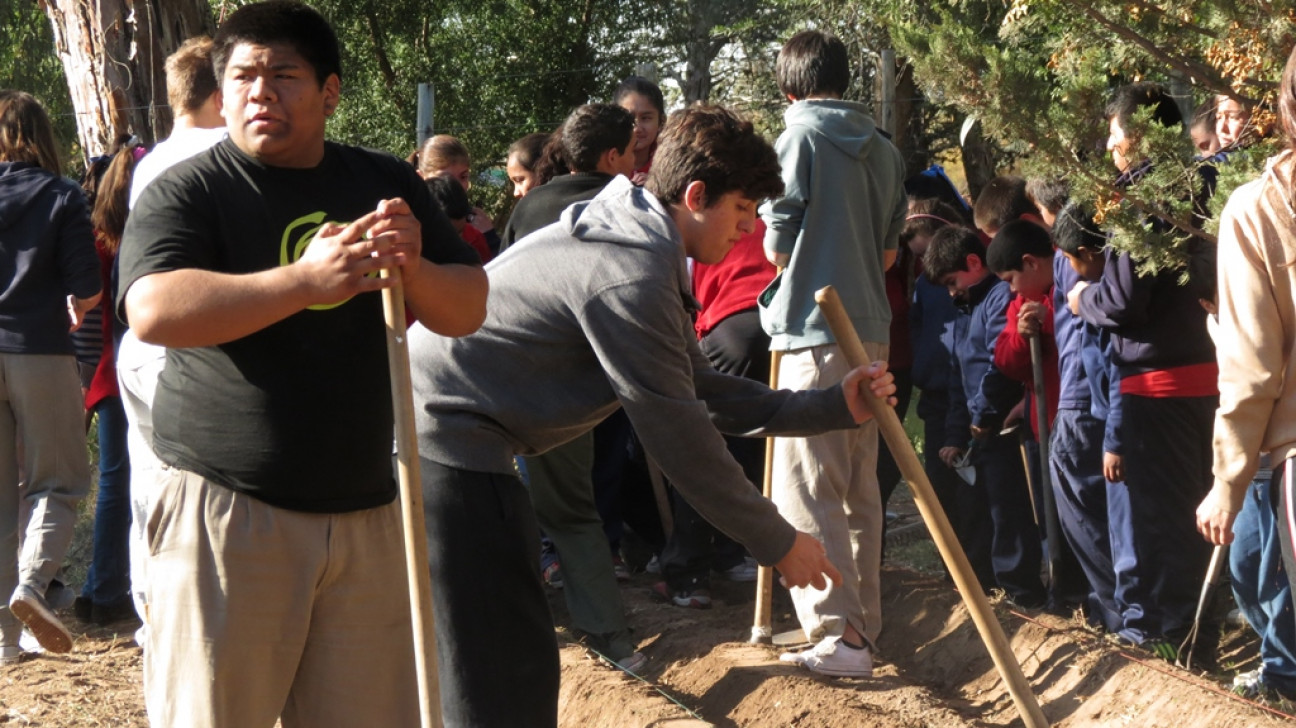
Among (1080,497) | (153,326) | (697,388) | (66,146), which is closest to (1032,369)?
(1080,497)

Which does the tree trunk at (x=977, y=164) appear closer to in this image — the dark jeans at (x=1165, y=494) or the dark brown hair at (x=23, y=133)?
the dark jeans at (x=1165, y=494)

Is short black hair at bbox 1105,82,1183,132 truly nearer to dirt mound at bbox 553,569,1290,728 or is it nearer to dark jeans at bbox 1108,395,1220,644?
dark jeans at bbox 1108,395,1220,644

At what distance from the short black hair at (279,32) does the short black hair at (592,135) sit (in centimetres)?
309

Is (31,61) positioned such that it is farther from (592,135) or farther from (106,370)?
(592,135)

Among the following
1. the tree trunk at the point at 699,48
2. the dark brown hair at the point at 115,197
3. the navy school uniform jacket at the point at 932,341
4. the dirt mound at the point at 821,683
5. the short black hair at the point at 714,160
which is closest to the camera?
the short black hair at the point at 714,160

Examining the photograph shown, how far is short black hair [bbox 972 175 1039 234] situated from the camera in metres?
7.08

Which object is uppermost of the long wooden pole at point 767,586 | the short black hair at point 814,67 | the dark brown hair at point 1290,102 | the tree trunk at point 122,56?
the tree trunk at point 122,56

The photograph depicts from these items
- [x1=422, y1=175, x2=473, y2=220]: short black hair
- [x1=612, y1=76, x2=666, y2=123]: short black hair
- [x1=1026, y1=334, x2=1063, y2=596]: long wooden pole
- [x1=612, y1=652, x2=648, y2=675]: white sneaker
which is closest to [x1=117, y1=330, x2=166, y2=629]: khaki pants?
[x1=612, y1=652, x2=648, y2=675]: white sneaker

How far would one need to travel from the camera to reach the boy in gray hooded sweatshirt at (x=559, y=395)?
10.6ft

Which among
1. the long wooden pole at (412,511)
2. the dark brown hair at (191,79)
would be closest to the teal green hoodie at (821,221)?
the dark brown hair at (191,79)

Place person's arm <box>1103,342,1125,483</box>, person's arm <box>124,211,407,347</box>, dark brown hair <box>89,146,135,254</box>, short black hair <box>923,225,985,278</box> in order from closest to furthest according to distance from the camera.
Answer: person's arm <box>124,211,407,347</box> < person's arm <box>1103,342,1125,483</box> < dark brown hair <box>89,146,135,254</box> < short black hair <box>923,225,985,278</box>

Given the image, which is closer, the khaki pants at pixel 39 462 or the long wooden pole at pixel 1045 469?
the khaki pants at pixel 39 462

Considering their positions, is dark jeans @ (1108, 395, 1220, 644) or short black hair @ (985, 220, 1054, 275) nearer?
dark jeans @ (1108, 395, 1220, 644)

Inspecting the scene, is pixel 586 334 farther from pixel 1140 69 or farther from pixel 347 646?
pixel 1140 69
